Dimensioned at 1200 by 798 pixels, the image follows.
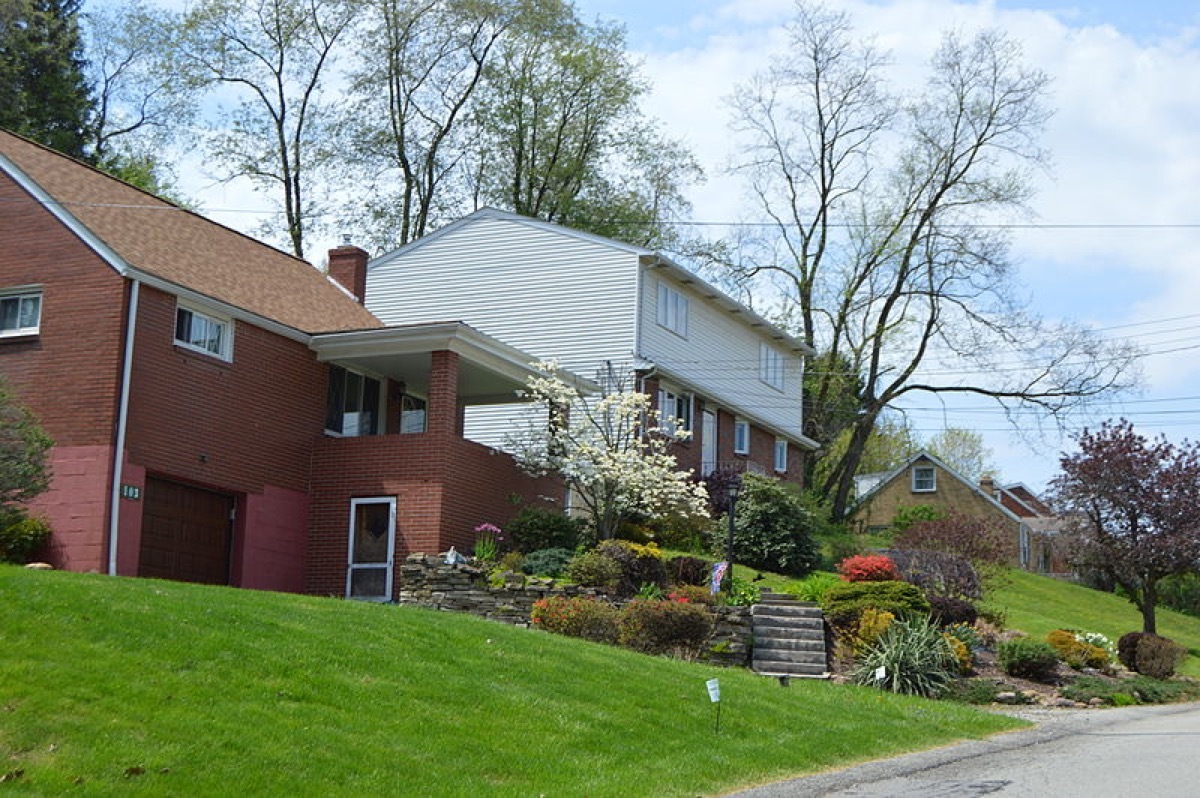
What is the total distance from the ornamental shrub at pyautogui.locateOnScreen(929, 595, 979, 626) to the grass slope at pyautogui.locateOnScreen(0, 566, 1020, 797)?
806cm

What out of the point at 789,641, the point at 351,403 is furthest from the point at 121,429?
the point at 789,641

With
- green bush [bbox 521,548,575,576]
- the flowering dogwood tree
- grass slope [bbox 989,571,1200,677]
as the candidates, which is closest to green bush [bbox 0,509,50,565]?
green bush [bbox 521,548,575,576]

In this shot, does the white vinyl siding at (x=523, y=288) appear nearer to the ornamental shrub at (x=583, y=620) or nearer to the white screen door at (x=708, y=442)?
the white screen door at (x=708, y=442)

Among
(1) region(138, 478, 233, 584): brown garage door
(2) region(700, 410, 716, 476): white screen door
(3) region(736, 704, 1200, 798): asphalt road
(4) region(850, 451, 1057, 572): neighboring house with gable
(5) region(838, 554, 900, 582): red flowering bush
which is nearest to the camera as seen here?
(3) region(736, 704, 1200, 798): asphalt road

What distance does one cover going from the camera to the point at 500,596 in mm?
23281

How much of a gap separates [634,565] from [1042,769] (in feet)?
38.2

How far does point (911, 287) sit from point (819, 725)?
3264 cm

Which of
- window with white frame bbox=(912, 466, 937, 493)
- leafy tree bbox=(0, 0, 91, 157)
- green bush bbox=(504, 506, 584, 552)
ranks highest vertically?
leafy tree bbox=(0, 0, 91, 157)

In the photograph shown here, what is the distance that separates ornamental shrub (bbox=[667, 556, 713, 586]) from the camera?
26.1 meters

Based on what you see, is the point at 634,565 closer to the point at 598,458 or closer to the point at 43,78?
the point at 598,458

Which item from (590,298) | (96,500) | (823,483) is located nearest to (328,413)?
(96,500)

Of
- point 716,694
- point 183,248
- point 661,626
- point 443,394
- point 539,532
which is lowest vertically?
point 716,694

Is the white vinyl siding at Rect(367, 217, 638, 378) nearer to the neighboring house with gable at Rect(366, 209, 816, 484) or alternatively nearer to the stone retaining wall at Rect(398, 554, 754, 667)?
the neighboring house with gable at Rect(366, 209, 816, 484)

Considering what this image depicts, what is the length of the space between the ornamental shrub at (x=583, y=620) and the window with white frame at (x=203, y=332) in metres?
7.48
